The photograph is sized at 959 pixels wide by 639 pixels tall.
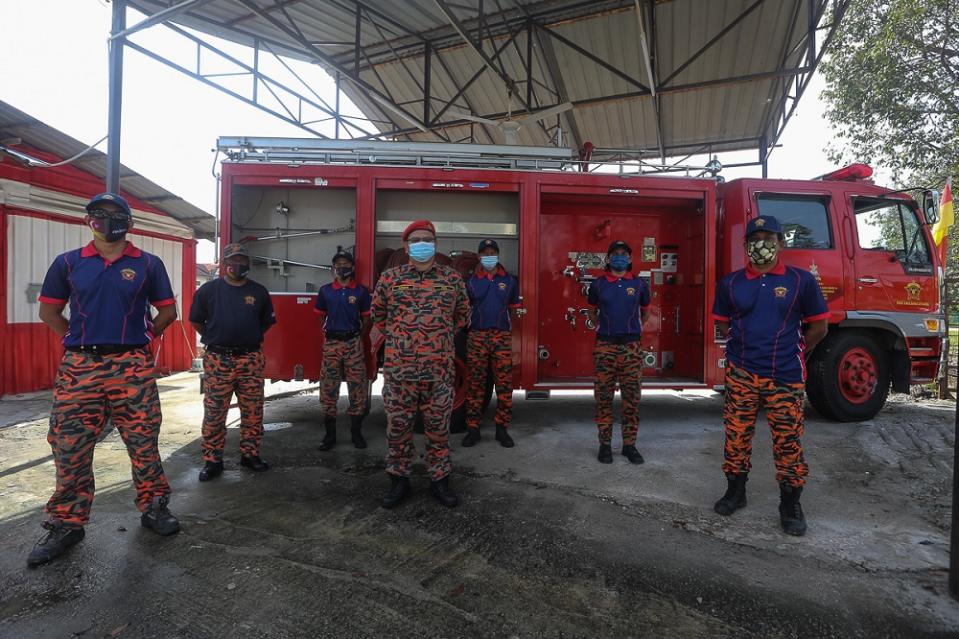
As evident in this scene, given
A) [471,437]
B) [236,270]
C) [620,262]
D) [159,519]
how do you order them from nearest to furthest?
[159,519], [236,270], [620,262], [471,437]

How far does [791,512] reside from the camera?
279 cm

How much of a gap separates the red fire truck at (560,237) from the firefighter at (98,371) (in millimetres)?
1852

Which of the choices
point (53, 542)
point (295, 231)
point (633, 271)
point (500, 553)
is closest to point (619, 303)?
point (633, 271)

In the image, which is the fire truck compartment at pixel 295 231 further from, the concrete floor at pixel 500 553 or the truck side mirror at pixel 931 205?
the truck side mirror at pixel 931 205

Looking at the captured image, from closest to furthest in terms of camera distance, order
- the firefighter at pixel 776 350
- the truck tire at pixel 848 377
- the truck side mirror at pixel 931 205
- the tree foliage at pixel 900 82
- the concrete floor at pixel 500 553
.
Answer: the concrete floor at pixel 500 553, the firefighter at pixel 776 350, the truck side mirror at pixel 931 205, the truck tire at pixel 848 377, the tree foliage at pixel 900 82

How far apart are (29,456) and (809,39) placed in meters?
10.6

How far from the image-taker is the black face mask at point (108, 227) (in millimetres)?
2537

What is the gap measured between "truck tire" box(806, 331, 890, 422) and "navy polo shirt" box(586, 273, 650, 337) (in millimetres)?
2410

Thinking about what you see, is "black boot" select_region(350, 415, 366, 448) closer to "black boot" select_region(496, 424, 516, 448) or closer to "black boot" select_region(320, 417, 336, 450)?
"black boot" select_region(320, 417, 336, 450)

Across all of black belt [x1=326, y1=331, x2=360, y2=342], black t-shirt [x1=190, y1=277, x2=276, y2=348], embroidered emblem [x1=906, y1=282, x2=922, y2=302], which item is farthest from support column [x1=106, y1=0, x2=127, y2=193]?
embroidered emblem [x1=906, y1=282, x2=922, y2=302]

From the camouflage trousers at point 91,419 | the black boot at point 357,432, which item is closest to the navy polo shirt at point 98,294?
the camouflage trousers at point 91,419

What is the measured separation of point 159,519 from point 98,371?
36.3 inches

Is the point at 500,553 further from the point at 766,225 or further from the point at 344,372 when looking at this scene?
the point at 766,225

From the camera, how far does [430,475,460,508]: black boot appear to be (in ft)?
10.0
